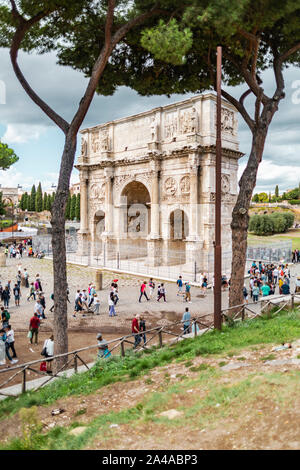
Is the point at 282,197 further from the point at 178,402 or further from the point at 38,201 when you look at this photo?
Answer: the point at 178,402

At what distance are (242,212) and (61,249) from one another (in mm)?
5078

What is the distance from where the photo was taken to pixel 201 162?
22.4 meters

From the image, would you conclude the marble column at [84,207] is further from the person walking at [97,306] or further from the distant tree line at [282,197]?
the distant tree line at [282,197]

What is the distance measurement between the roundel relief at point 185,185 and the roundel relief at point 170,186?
61cm

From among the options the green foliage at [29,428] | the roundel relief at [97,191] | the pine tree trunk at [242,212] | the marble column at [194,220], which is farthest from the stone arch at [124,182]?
the green foliage at [29,428]

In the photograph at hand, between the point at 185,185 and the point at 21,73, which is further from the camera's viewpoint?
the point at 185,185

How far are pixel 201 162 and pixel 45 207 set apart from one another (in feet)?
196

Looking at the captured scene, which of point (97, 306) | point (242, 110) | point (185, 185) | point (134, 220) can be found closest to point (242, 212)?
point (242, 110)

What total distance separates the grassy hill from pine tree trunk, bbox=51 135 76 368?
1760 millimetres

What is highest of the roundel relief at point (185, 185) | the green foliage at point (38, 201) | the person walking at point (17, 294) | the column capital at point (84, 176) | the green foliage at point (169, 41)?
the green foliage at point (38, 201)

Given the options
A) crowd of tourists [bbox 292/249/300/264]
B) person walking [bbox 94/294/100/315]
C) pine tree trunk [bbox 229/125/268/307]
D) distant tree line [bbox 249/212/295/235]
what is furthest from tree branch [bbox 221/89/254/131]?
distant tree line [bbox 249/212/295/235]

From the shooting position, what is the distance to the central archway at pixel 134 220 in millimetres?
27766

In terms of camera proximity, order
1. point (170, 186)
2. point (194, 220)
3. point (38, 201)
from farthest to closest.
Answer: point (38, 201) < point (170, 186) < point (194, 220)

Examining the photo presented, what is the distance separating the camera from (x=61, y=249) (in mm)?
8383
